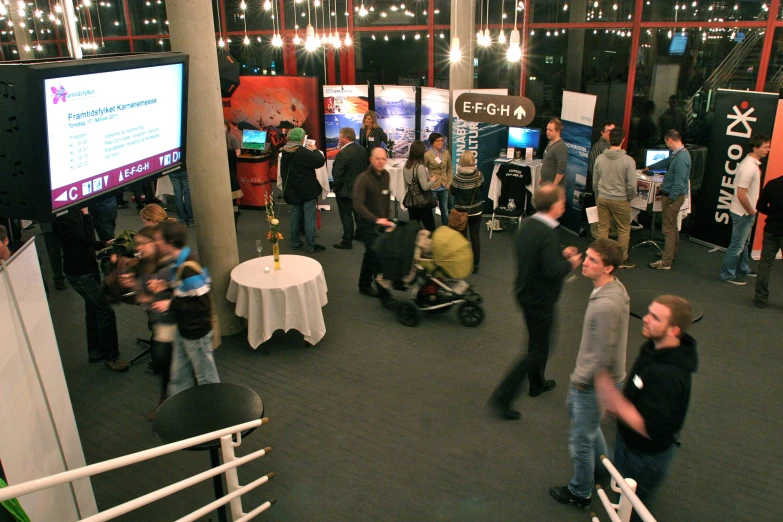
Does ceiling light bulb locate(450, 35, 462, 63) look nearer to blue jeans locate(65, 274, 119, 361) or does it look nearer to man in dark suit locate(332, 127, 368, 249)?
man in dark suit locate(332, 127, 368, 249)

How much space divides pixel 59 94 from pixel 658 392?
2.70 m

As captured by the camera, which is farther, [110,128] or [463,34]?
[463,34]

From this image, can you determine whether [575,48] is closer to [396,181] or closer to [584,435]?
[396,181]

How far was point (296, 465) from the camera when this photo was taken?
3.77m

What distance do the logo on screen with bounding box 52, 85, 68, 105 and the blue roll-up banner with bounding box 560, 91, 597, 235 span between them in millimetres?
6549

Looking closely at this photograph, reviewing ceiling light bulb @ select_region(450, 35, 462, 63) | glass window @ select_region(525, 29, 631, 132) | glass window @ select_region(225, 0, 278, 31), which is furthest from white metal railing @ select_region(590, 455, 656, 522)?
glass window @ select_region(225, 0, 278, 31)

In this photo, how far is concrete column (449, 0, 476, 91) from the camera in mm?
8180

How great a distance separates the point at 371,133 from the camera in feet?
29.2

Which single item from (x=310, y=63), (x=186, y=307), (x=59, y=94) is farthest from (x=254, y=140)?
(x=59, y=94)

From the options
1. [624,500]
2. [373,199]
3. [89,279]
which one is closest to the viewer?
[624,500]

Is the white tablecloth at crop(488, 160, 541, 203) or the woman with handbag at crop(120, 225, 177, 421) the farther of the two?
the white tablecloth at crop(488, 160, 541, 203)

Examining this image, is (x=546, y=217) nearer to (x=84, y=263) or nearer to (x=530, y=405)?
(x=530, y=405)

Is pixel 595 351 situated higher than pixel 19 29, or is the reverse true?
pixel 19 29

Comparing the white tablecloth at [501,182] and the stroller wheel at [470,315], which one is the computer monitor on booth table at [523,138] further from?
the stroller wheel at [470,315]
